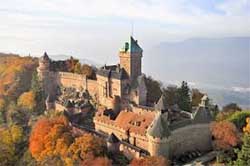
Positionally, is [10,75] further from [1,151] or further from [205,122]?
[205,122]

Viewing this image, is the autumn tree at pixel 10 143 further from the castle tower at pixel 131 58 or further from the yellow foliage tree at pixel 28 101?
the castle tower at pixel 131 58

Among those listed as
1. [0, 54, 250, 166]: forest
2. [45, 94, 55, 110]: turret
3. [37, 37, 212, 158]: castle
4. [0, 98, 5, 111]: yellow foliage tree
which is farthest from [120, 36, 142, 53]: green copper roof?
[0, 98, 5, 111]: yellow foliage tree

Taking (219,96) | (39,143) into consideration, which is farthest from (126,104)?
(219,96)

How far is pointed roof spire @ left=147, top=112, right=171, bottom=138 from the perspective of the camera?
43.8 meters

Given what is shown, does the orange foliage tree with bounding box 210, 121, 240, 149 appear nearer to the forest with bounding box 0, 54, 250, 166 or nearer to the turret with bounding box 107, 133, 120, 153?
the forest with bounding box 0, 54, 250, 166

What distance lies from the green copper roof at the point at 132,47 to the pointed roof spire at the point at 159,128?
15416mm

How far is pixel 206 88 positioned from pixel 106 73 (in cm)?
9906

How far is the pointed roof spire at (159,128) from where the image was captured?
144ft

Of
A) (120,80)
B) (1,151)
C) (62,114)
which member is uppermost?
(120,80)

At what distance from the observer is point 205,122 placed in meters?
48.7

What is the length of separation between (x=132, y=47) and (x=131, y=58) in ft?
5.59

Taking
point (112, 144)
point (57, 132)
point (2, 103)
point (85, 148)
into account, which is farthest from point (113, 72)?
point (2, 103)

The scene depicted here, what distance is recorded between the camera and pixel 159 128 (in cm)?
4403

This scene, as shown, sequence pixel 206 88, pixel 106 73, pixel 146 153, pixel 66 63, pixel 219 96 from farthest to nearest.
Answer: pixel 206 88 < pixel 219 96 < pixel 66 63 < pixel 106 73 < pixel 146 153
